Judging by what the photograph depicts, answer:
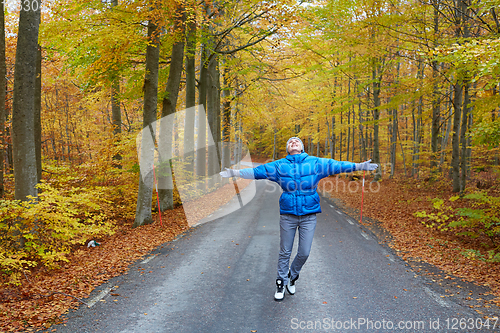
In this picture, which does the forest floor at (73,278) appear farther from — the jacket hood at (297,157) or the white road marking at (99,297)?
the jacket hood at (297,157)

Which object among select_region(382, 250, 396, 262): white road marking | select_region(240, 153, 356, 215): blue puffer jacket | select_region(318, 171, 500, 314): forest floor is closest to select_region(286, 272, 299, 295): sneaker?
select_region(240, 153, 356, 215): blue puffer jacket

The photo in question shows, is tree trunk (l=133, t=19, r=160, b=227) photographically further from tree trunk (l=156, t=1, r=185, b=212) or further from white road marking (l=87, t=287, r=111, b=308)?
white road marking (l=87, t=287, r=111, b=308)

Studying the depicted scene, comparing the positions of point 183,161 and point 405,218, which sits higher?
point 183,161

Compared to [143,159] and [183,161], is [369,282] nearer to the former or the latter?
[143,159]

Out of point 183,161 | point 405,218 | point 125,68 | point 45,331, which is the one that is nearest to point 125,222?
point 183,161

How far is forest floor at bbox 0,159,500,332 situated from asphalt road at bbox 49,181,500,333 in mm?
357

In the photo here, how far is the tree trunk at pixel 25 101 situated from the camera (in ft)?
19.4

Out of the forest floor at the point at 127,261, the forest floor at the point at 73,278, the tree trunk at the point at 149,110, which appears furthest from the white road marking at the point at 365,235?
the tree trunk at the point at 149,110

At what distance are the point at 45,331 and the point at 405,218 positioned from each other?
1050 cm

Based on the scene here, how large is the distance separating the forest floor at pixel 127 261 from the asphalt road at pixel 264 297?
0.36 metres

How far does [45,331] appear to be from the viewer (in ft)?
11.8

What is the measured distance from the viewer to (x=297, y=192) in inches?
173

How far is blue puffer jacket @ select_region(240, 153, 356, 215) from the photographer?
14.4 feet

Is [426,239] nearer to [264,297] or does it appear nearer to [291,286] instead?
[291,286]
